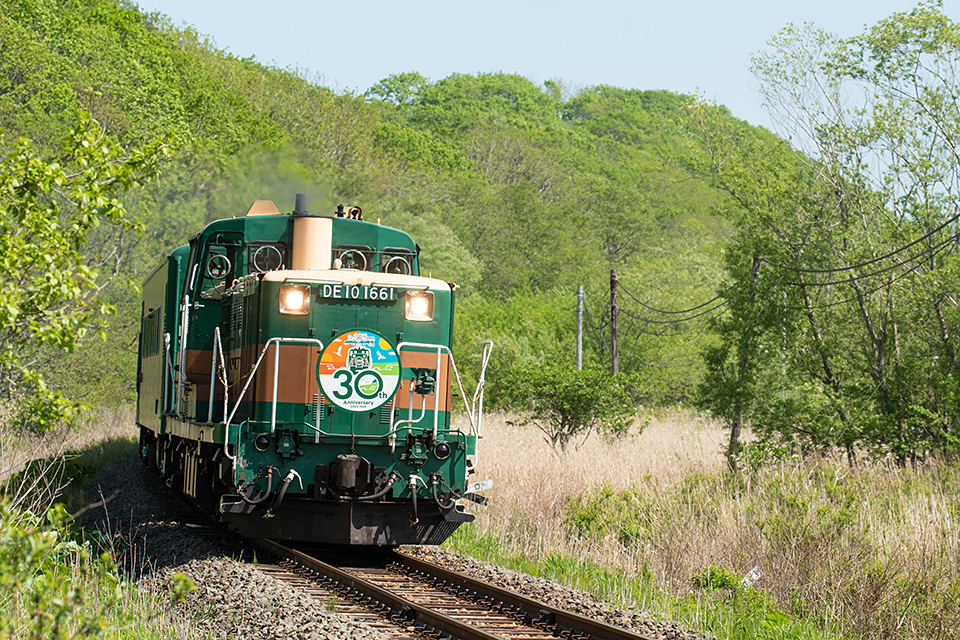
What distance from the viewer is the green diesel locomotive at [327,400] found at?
846 centimetres

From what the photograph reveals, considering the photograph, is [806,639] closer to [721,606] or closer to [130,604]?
[721,606]

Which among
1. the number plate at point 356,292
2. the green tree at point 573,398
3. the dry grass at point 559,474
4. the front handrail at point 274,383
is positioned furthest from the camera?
→ the green tree at point 573,398

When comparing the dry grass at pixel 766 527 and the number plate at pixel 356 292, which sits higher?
the number plate at pixel 356 292

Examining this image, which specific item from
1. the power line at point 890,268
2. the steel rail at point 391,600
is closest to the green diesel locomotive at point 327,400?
the steel rail at point 391,600

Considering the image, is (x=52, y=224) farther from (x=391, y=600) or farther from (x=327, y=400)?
(x=391, y=600)

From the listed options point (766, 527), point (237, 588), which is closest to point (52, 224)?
point (237, 588)

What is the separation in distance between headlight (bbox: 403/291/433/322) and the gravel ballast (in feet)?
8.40

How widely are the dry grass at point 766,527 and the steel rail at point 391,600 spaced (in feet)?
8.25

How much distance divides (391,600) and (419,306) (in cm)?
292

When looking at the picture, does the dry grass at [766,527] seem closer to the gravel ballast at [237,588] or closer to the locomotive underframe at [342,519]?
the gravel ballast at [237,588]

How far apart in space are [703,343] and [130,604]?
35726 mm

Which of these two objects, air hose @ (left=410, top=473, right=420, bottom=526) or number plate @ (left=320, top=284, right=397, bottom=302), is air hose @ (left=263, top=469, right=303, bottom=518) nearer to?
air hose @ (left=410, top=473, right=420, bottom=526)

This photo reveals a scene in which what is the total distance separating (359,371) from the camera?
29.0 ft

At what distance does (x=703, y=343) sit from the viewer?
40.2 meters
